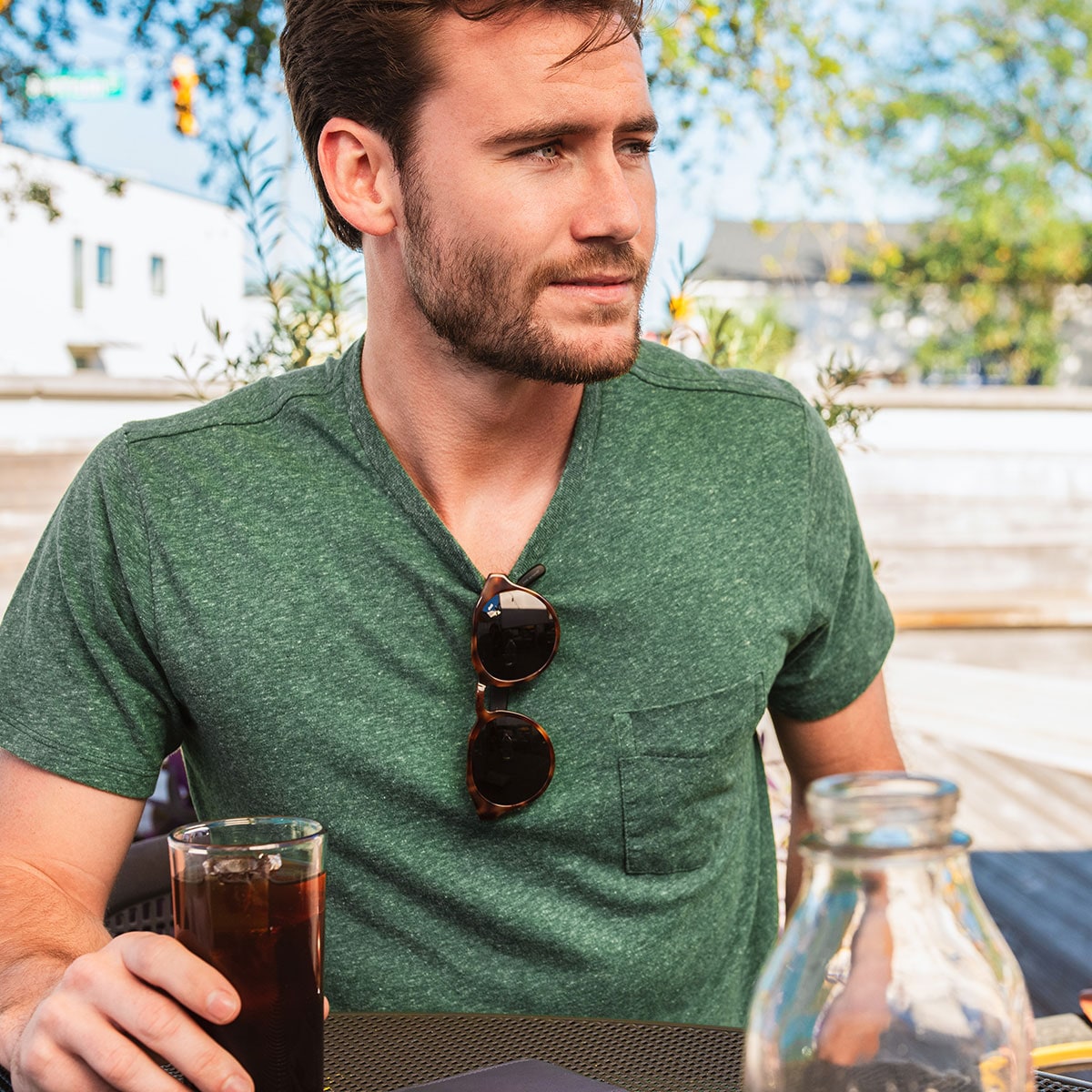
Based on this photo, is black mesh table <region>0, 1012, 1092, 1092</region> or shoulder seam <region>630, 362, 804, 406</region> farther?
shoulder seam <region>630, 362, 804, 406</region>

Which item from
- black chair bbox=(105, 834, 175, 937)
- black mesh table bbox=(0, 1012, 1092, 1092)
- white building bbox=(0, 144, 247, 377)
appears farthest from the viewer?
white building bbox=(0, 144, 247, 377)

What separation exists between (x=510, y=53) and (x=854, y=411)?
4.13 ft

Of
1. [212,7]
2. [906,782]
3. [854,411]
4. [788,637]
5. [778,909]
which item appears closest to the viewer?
[906,782]

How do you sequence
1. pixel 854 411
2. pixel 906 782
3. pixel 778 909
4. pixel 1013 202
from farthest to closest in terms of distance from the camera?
pixel 1013 202 < pixel 854 411 < pixel 778 909 < pixel 906 782

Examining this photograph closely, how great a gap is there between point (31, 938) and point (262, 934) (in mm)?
475

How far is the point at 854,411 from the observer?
7.99ft

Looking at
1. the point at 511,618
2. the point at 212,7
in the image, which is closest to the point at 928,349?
the point at 212,7

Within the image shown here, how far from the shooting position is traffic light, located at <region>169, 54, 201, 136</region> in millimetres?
3926

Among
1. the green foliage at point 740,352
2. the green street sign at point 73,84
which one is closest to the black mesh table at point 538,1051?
the green foliage at point 740,352

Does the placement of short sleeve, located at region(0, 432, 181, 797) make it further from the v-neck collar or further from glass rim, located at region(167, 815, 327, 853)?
glass rim, located at region(167, 815, 327, 853)

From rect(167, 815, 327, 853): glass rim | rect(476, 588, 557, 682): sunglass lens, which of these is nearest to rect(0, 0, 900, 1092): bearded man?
rect(476, 588, 557, 682): sunglass lens

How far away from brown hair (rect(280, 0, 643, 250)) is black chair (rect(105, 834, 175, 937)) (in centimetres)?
86

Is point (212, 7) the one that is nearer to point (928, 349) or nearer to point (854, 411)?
point (854, 411)

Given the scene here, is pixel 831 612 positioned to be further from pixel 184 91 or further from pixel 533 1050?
pixel 184 91
